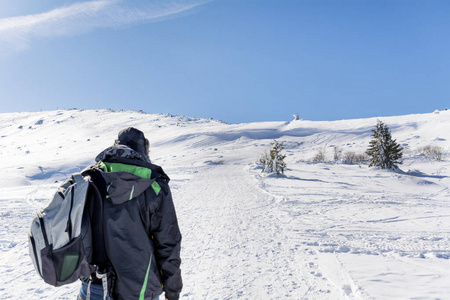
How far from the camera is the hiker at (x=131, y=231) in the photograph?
72.0 inches

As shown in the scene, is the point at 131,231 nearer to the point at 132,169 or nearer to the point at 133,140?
the point at 132,169

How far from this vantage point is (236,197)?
1143 cm

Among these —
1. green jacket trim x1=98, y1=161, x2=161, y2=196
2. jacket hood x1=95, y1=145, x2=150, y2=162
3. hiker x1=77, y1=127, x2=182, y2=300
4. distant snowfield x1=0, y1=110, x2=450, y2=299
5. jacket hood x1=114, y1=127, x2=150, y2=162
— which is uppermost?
jacket hood x1=114, y1=127, x2=150, y2=162

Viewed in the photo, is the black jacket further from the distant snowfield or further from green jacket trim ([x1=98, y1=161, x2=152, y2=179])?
the distant snowfield

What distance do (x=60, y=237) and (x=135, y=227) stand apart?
1.44ft

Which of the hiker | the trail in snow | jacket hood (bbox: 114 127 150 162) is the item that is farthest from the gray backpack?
the trail in snow

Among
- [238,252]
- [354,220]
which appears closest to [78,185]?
[238,252]

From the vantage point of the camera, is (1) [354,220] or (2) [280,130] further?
(2) [280,130]

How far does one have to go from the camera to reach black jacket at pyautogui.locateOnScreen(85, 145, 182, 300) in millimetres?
1829

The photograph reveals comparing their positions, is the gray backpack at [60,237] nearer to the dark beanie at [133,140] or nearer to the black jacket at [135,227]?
the black jacket at [135,227]

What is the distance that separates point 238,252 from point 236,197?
6191 mm

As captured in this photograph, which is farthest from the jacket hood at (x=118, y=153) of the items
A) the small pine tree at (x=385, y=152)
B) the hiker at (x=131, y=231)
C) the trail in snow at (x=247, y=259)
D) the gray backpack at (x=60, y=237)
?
the small pine tree at (x=385, y=152)

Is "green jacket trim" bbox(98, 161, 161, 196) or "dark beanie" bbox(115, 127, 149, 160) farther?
"dark beanie" bbox(115, 127, 149, 160)

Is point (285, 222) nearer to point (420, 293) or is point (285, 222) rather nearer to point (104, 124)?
point (420, 293)
